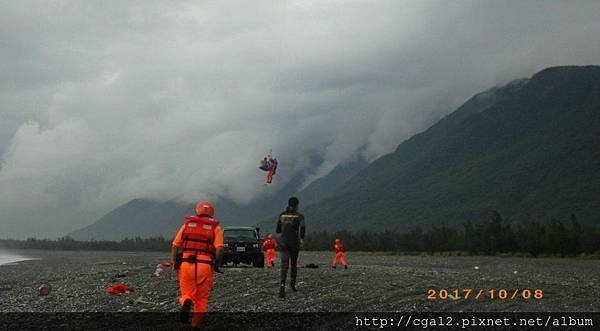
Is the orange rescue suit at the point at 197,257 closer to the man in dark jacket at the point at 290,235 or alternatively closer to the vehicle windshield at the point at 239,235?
the man in dark jacket at the point at 290,235

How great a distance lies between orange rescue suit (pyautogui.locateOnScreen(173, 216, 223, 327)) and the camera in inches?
428

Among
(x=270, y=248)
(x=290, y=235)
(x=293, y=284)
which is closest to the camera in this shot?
(x=290, y=235)

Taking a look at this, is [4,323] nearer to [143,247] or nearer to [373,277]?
[373,277]

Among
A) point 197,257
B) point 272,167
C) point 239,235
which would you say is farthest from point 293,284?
point 272,167

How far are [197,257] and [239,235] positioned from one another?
22.0 m

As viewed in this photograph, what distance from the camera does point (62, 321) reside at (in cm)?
1420

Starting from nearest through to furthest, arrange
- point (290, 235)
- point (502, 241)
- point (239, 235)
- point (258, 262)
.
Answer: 1. point (290, 235)
2. point (258, 262)
3. point (239, 235)
4. point (502, 241)

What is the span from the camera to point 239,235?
3281cm

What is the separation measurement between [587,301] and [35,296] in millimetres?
A: 16998

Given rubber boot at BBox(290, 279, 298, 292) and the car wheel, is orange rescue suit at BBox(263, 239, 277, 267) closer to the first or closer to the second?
the car wheel

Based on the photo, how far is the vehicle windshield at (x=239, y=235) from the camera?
107 ft

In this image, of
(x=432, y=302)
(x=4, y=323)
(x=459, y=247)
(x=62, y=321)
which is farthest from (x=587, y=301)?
(x=459, y=247)

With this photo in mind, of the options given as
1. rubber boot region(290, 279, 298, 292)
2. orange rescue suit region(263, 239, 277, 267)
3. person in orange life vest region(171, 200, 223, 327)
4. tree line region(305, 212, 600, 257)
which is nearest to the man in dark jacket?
rubber boot region(290, 279, 298, 292)

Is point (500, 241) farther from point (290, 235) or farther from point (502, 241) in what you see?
point (290, 235)
